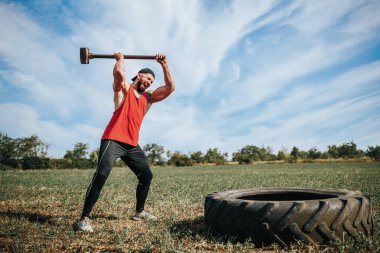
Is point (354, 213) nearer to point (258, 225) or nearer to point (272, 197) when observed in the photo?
point (258, 225)

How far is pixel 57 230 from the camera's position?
429 centimetres

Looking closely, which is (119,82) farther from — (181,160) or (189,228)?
(181,160)

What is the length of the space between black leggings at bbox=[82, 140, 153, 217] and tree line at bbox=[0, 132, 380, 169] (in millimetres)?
44669

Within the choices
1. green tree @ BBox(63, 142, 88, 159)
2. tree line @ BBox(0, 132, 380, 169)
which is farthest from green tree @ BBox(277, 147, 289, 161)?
green tree @ BBox(63, 142, 88, 159)

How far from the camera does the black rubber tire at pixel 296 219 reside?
3.14m

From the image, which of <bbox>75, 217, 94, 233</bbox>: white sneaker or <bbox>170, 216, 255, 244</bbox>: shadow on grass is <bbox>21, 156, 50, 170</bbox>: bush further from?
<bbox>170, 216, 255, 244</bbox>: shadow on grass

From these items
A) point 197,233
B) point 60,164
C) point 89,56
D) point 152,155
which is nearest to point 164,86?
point 89,56

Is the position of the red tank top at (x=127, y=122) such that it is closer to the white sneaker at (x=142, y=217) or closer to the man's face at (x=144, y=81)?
the man's face at (x=144, y=81)

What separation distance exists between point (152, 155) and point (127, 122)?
331 ft

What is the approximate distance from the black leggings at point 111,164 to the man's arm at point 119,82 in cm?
72

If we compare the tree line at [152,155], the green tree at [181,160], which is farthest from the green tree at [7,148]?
the green tree at [181,160]

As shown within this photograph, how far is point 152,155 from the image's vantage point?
104375 millimetres

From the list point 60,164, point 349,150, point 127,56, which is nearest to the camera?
point 127,56

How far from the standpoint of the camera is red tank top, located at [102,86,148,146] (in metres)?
4.70
